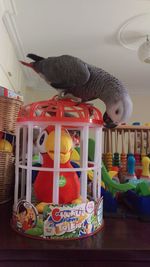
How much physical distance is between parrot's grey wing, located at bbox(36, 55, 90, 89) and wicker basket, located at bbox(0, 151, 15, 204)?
0.76 feet

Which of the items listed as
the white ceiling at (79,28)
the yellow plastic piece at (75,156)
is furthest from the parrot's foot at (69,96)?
the white ceiling at (79,28)

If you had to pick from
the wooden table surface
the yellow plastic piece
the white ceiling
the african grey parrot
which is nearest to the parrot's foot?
the african grey parrot

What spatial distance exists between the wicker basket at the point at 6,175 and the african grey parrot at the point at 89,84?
8.8 inches

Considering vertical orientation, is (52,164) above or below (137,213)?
above

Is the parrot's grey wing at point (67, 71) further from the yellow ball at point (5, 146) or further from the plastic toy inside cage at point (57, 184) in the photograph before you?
the yellow ball at point (5, 146)

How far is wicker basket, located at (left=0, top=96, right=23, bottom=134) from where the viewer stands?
2.01 ft

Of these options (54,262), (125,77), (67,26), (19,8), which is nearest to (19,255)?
(54,262)

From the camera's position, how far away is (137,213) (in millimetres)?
530

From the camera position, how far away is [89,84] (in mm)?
518

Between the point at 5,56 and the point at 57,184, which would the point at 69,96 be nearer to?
the point at 57,184

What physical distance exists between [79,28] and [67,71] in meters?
1.06

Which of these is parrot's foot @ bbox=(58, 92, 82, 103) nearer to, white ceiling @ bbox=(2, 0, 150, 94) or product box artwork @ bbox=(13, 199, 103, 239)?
product box artwork @ bbox=(13, 199, 103, 239)

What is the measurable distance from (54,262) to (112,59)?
177cm

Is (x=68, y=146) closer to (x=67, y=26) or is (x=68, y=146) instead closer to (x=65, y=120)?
(x=65, y=120)
